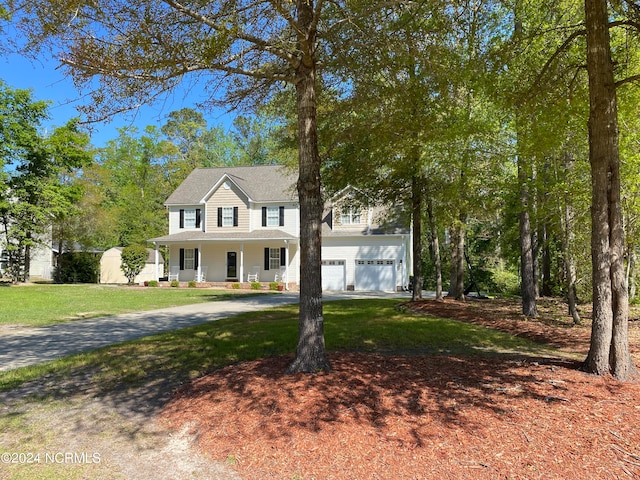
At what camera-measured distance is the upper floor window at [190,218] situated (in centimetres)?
2878

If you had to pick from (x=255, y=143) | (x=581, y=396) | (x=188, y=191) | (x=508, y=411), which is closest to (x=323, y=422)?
(x=508, y=411)

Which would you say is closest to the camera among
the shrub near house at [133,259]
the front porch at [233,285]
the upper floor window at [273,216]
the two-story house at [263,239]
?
the two-story house at [263,239]

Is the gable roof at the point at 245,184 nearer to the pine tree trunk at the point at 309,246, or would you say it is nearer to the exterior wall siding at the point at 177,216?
the exterior wall siding at the point at 177,216

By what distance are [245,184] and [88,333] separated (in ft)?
62.8

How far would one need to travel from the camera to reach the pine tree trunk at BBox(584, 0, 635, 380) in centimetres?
494

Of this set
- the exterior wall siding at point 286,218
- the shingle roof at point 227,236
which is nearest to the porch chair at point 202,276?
the shingle roof at point 227,236

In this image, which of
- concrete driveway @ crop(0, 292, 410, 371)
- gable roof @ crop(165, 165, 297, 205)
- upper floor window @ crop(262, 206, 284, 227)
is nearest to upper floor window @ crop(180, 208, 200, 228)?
gable roof @ crop(165, 165, 297, 205)

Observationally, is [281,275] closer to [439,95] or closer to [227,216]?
[227,216]

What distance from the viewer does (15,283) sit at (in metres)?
26.5

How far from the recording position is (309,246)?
5.55 meters

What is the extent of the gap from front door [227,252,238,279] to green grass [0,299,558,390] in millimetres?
16595

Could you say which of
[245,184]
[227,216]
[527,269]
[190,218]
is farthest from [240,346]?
[190,218]

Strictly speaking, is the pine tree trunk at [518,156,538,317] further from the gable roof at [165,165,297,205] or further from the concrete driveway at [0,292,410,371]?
the gable roof at [165,165,297,205]

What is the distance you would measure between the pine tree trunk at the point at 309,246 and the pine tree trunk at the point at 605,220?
3140 millimetres
